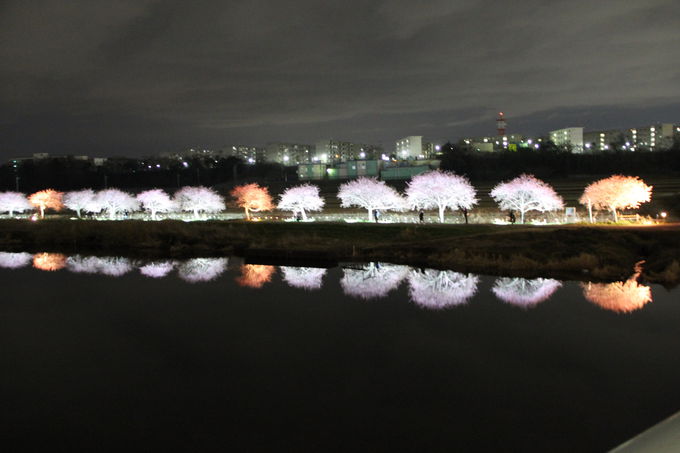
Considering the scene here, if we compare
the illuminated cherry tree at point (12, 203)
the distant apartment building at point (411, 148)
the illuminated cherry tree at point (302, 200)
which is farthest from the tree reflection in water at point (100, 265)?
the distant apartment building at point (411, 148)

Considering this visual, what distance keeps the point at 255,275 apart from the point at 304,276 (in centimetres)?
231

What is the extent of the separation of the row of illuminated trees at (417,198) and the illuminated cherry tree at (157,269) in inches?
631

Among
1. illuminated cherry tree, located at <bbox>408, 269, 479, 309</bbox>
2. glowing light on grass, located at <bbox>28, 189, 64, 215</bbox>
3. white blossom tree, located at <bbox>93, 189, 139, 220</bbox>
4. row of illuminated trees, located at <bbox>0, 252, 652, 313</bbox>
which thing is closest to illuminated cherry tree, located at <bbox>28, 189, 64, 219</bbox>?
glowing light on grass, located at <bbox>28, 189, 64, 215</bbox>

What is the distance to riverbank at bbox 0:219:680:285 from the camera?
79.3 ft

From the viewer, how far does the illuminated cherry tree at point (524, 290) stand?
18891 millimetres

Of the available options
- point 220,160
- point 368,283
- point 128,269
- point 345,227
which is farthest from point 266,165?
point 368,283

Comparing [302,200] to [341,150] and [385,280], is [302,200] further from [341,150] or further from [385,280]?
[341,150]

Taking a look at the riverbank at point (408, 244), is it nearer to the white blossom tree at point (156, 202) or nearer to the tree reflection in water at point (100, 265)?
the tree reflection in water at point (100, 265)

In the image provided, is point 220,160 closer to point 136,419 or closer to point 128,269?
point 128,269

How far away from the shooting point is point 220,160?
341ft

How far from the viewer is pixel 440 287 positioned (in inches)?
844

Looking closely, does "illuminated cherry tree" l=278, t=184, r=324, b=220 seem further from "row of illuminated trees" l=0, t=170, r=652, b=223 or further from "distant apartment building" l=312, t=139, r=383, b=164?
"distant apartment building" l=312, t=139, r=383, b=164

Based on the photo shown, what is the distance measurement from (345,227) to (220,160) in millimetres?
73511

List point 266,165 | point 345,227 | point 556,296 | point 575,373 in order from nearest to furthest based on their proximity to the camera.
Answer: point 575,373 < point 556,296 < point 345,227 < point 266,165
